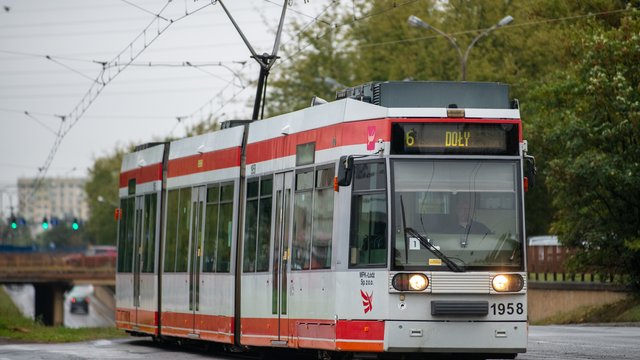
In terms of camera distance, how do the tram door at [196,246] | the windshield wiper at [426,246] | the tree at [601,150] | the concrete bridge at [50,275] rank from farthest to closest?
the concrete bridge at [50,275]
the tree at [601,150]
the tram door at [196,246]
the windshield wiper at [426,246]

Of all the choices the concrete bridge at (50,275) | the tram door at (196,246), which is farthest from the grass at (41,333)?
the concrete bridge at (50,275)

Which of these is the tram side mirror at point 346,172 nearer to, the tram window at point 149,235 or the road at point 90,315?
the tram window at point 149,235

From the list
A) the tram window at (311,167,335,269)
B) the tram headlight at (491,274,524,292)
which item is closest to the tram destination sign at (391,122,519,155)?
the tram window at (311,167,335,269)

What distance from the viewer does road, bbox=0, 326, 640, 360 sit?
20891mm

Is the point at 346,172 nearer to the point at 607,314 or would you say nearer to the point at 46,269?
the point at 607,314

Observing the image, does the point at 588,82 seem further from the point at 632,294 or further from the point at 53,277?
the point at 53,277

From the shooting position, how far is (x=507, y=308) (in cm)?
1619

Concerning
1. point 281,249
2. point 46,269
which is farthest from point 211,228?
point 46,269

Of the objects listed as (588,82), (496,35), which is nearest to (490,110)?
(588,82)

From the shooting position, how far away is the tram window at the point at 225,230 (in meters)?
21.2

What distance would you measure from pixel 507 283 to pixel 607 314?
74.0 ft

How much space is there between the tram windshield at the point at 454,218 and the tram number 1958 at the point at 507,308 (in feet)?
1.42

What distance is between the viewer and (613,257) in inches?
1449

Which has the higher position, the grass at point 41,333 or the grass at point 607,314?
the grass at point 607,314
